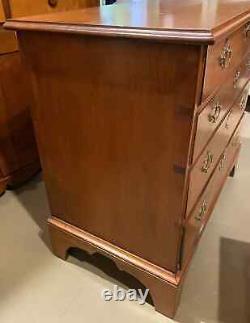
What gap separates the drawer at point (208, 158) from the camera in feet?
3.15

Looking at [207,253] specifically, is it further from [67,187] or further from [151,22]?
[151,22]

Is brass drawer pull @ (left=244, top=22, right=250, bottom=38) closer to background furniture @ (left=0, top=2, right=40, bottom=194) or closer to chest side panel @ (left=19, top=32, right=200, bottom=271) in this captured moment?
chest side panel @ (left=19, top=32, right=200, bottom=271)

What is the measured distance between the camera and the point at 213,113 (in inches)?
37.2

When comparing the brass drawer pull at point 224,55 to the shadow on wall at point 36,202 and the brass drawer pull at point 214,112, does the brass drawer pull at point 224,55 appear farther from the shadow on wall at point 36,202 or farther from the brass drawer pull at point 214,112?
the shadow on wall at point 36,202

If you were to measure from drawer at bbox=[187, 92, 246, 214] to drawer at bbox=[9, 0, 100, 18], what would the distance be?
979mm

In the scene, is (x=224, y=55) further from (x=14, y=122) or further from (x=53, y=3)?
(x=14, y=122)

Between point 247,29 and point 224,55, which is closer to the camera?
point 224,55

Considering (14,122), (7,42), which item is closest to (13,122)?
(14,122)

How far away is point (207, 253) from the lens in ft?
4.58

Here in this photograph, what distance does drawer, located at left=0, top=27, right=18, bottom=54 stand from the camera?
1.44 metres

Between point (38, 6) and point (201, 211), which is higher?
point (38, 6)

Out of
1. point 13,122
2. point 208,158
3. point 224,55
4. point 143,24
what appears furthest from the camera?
point 13,122

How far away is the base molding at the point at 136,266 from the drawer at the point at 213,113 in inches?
17.3

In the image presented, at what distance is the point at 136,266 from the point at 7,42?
1.16 meters
